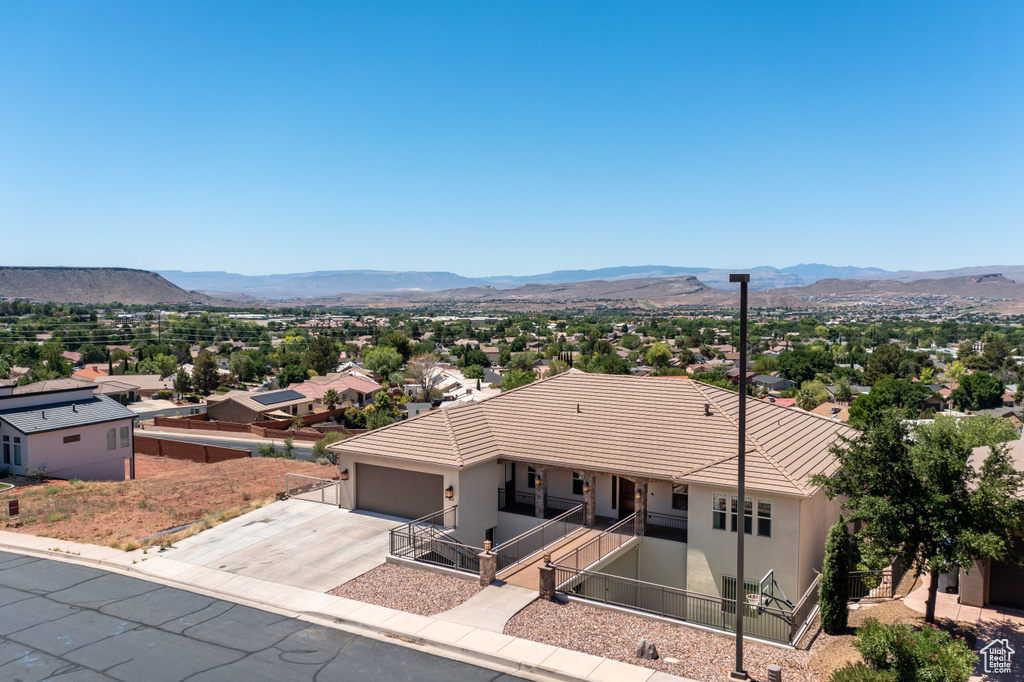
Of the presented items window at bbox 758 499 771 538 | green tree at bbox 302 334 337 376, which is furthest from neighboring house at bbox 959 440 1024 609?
green tree at bbox 302 334 337 376

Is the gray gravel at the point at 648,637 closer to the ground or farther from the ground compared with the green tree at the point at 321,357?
farther from the ground

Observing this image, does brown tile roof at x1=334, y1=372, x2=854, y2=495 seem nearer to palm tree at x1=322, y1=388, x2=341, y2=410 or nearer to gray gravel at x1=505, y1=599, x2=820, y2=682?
gray gravel at x1=505, y1=599, x2=820, y2=682

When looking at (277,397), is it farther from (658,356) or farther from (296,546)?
(658,356)

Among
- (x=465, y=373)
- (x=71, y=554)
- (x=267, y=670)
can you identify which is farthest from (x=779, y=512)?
(x=465, y=373)

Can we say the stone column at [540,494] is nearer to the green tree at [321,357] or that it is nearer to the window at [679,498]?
the window at [679,498]

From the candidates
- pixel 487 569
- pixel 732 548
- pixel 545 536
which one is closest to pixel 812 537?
pixel 732 548

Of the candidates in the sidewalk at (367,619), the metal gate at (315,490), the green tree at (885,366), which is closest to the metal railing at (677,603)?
the sidewalk at (367,619)
